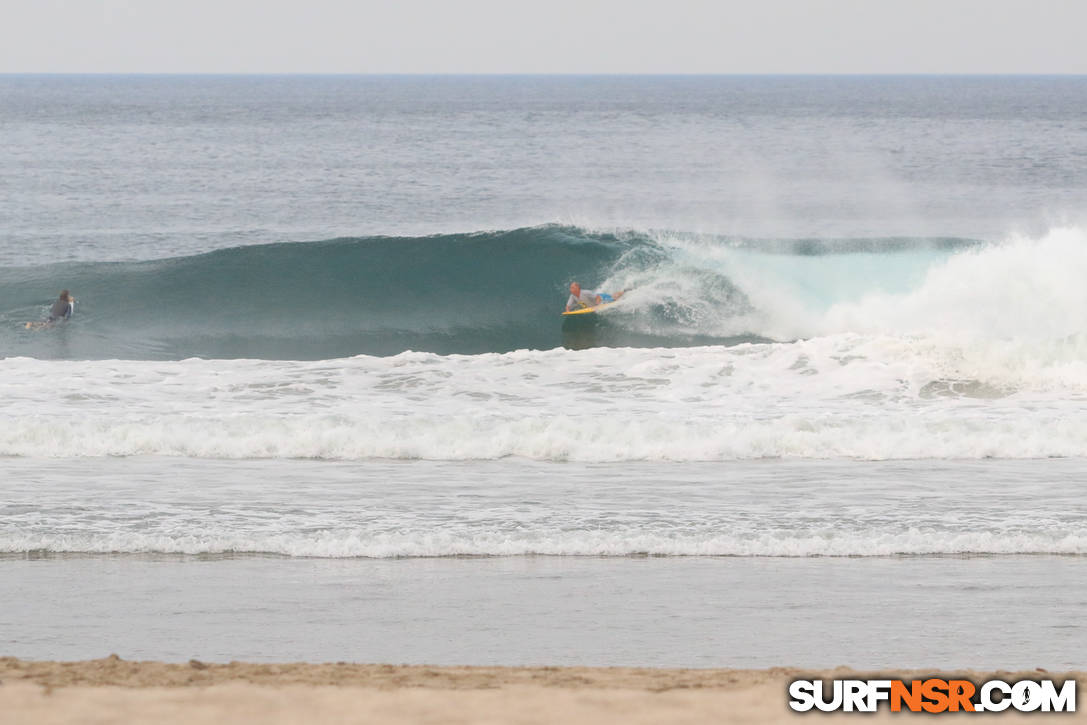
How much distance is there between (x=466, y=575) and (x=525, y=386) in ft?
22.6

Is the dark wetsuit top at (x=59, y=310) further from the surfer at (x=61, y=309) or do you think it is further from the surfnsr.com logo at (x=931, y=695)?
the surfnsr.com logo at (x=931, y=695)

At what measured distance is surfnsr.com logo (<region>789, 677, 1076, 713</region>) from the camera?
5.39 meters

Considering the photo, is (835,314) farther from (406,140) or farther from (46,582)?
(406,140)

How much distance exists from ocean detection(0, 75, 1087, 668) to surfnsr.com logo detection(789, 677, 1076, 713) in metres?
0.60

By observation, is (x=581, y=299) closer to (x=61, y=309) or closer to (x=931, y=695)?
(x=61, y=309)

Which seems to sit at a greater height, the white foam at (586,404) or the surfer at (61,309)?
the surfer at (61,309)

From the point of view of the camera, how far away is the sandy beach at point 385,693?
5.15m

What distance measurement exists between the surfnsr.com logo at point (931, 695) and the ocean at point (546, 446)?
60cm

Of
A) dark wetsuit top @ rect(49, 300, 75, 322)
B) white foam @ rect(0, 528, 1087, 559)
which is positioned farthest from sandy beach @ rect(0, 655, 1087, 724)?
dark wetsuit top @ rect(49, 300, 75, 322)

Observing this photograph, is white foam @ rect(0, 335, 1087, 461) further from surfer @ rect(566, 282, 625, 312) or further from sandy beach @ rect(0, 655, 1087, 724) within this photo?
sandy beach @ rect(0, 655, 1087, 724)

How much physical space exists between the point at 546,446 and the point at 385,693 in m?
6.38

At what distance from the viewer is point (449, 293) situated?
2205 cm

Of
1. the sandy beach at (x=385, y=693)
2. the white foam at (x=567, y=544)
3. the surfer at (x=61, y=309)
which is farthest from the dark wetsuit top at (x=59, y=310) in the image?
the sandy beach at (x=385, y=693)

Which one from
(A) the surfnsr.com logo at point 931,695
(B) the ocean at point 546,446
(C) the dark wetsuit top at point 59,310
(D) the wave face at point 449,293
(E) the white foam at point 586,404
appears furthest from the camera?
(C) the dark wetsuit top at point 59,310
